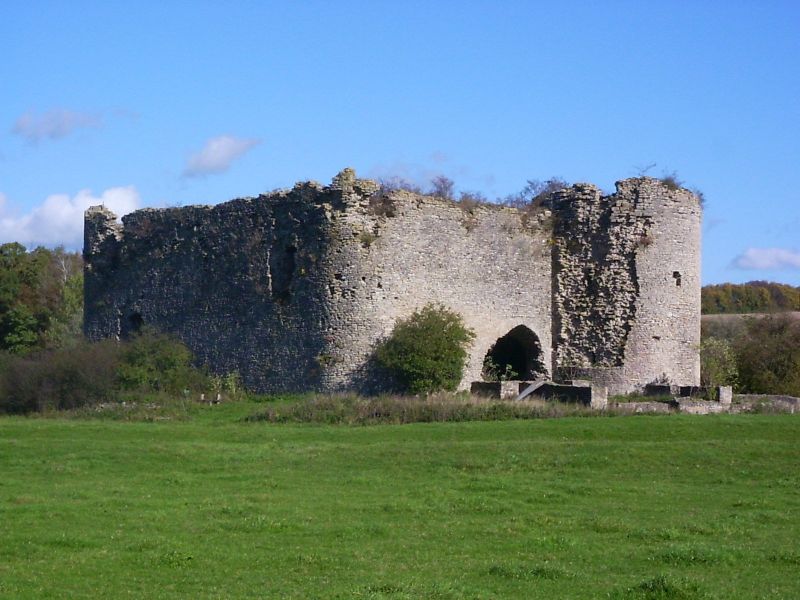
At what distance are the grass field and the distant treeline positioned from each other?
65045mm

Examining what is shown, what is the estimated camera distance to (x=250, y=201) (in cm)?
3206

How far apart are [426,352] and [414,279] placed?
7.59 ft

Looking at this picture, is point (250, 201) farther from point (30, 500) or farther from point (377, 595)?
point (377, 595)

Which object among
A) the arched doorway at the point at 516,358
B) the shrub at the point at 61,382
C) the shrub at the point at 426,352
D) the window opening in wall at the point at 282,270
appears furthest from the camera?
the arched doorway at the point at 516,358

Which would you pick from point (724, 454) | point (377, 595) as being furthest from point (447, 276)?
point (377, 595)

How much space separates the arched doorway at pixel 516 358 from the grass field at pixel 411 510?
8.94 metres

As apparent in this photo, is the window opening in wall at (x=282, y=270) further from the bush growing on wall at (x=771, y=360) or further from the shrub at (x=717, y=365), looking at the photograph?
the bush growing on wall at (x=771, y=360)

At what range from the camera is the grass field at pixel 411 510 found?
452 inches

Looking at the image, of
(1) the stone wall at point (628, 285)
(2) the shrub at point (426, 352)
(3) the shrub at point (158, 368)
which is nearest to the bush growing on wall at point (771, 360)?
(1) the stone wall at point (628, 285)

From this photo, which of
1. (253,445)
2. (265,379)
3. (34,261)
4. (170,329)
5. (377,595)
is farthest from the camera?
(34,261)

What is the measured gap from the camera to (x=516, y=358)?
3450cm

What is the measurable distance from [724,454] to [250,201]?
655 inches

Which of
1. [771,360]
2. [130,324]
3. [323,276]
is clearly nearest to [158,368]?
[130,324]

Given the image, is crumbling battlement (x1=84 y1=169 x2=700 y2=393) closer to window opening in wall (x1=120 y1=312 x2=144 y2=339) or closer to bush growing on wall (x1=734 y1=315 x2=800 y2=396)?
window opening in wall (x1=120 y1=312 x2=144 y2=339)
